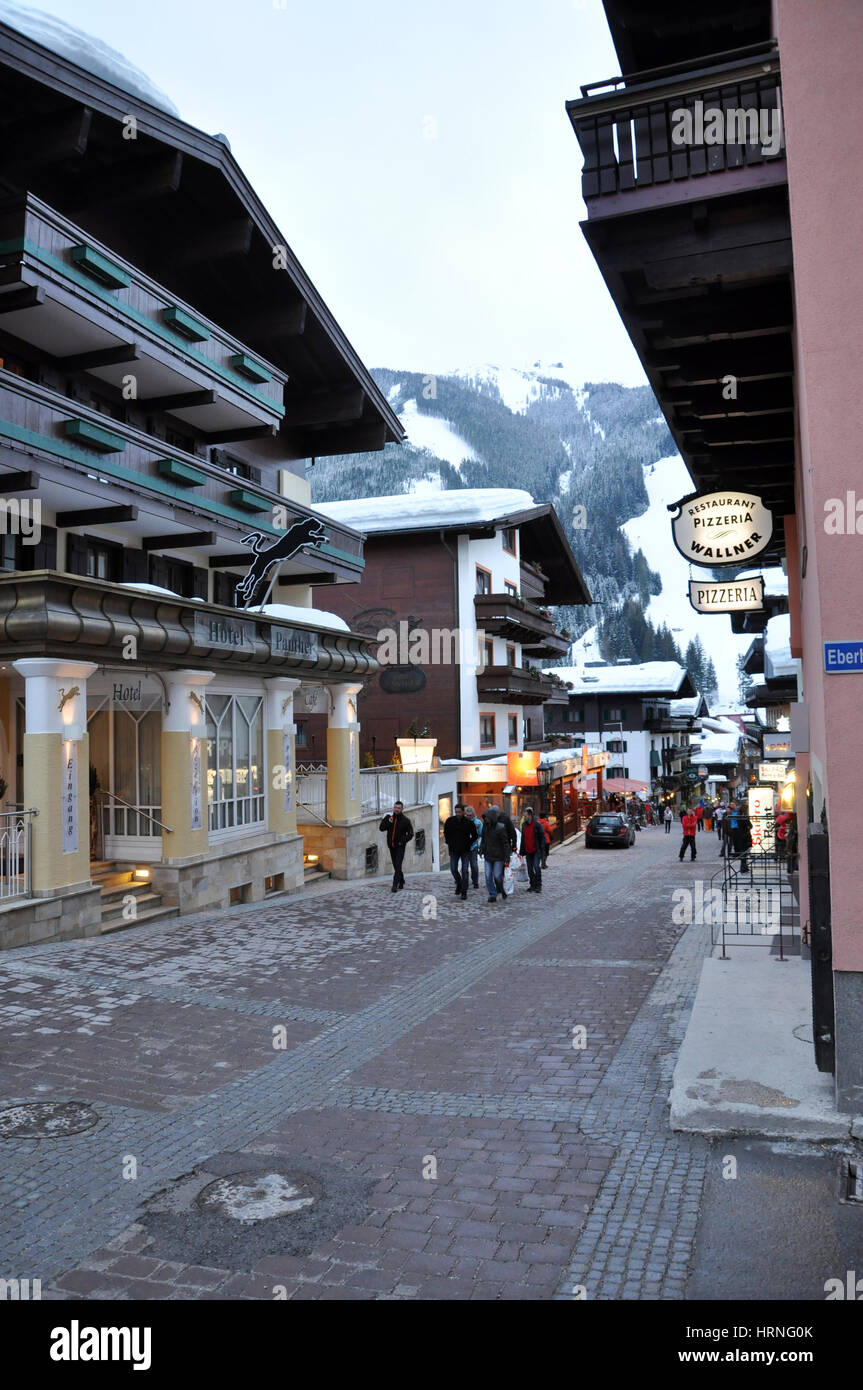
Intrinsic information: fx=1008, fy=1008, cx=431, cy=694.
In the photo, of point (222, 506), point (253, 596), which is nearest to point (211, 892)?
point (253, 596)

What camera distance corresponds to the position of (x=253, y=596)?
20.0 metres

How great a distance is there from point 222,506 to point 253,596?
1.85 m

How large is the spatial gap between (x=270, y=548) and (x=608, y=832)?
2343cm

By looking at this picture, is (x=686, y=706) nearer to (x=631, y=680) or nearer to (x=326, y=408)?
(x=631, y=680)

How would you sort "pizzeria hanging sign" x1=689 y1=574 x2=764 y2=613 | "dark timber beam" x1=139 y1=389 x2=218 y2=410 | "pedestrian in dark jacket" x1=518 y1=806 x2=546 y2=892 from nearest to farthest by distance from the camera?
1. "pizzeria hanging sign" x1=689 y1=574 x2=764 y2=613
2. "dark timber beam" x1=139 y1=389 x2=218 y2=410
3. "pedestrian in dark jacket" x1=518 y1=806 x2=546 y2=892

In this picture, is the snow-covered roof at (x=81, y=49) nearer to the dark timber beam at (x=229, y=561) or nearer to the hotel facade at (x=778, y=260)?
the dark timber beam at (x=229, y=561)

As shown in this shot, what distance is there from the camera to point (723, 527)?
1059 cm

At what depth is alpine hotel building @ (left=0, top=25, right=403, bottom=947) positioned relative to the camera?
13805 mm

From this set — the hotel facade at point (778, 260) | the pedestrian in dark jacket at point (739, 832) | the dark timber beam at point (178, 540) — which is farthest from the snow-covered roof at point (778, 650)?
the dark timber beam at point (178, 540)

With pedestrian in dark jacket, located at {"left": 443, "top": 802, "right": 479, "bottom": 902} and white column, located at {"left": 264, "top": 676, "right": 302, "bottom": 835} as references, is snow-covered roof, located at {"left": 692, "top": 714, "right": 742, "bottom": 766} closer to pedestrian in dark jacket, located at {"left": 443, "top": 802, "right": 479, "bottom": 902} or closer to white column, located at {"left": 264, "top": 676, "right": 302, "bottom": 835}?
white column, located at {"left": 264, "top": 676, "right": 302, "bottom": 835}

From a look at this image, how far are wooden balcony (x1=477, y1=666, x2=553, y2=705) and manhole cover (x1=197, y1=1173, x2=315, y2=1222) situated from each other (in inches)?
1252

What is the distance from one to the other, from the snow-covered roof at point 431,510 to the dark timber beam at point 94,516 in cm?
2083

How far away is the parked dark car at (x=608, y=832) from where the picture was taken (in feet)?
130

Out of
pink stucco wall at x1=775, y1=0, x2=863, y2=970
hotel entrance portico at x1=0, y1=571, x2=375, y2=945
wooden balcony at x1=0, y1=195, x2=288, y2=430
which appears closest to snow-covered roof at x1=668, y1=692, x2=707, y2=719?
hotel entrance portico at x1=0, y1=571, x2=375, y2=945
